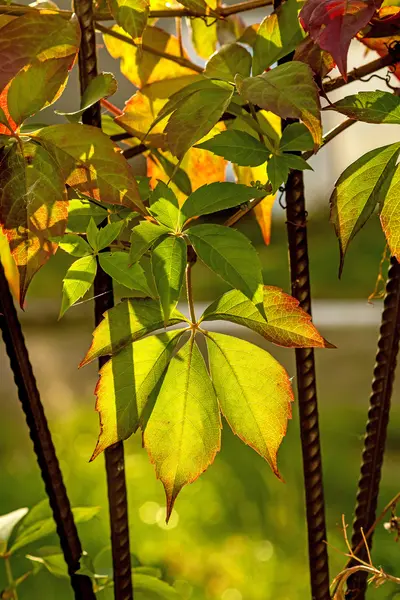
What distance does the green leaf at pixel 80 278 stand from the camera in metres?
0.34

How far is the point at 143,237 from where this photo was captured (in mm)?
311

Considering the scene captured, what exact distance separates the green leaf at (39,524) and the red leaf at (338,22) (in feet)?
1.01

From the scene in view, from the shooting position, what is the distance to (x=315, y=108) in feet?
0.95

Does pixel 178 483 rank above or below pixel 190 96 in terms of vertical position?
below

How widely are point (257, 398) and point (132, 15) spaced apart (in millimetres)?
169

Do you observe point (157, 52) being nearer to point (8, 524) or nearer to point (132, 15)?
point (132, 15)

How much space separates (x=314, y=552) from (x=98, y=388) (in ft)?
0.54

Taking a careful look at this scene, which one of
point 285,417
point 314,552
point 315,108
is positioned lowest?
point 314,552

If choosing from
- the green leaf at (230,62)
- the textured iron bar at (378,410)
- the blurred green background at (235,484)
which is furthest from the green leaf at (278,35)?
the blurred green background at (235,484)

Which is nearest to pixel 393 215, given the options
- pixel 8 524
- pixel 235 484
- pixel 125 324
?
pixel 125 324

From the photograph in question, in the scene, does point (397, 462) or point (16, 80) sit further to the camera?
point (397, 462)

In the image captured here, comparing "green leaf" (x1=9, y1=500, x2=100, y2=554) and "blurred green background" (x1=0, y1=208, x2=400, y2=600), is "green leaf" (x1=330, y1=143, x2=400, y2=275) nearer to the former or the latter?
"green leaf" (x1=9, y1=500, x2=100, y2=554)

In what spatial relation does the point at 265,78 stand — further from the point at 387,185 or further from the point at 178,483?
the point at 178,483

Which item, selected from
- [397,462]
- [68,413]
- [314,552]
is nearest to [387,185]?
[314,552]
